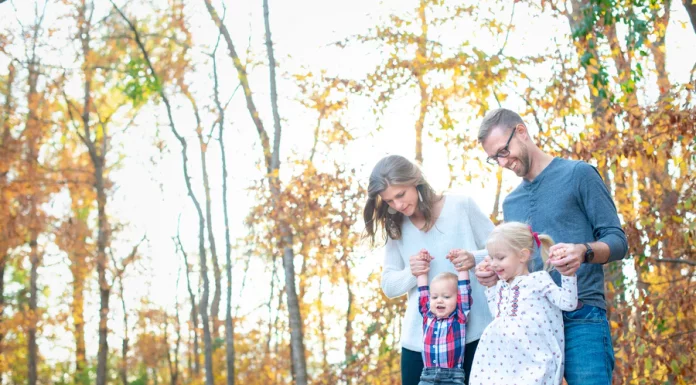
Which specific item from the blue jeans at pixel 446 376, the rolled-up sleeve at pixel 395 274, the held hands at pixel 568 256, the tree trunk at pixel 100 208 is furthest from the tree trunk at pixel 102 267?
the held hands at pixel 568 256

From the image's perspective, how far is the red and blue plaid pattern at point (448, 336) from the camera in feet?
10.9

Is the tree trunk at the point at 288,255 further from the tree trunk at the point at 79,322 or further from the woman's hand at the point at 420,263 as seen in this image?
the tree trunk at the point at 79,322

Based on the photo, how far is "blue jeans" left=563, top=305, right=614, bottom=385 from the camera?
2760mm

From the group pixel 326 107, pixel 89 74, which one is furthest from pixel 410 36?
pixel 89 74

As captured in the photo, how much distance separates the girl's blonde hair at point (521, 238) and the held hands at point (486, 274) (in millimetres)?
138

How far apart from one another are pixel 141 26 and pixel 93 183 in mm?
3217

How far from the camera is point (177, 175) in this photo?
22375 mm

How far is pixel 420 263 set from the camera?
3488 millimetres

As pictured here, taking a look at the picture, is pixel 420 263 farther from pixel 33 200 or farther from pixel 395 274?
pixel 33 200

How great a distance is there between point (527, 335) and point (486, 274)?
303 millimetres

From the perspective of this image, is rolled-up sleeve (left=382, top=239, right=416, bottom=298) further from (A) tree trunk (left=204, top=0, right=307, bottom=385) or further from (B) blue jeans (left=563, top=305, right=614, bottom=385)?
(A) tree trunk (left=204, top=0, right=307, bottom=385)

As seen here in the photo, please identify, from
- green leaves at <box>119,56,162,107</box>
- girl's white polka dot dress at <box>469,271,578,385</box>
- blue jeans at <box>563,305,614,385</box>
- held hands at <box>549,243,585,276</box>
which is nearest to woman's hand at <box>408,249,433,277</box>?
girl's white polka dot dress at <box>469,271,578,385</box>

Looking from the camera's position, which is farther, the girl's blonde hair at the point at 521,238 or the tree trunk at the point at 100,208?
the tree trunk at the point at 100,208

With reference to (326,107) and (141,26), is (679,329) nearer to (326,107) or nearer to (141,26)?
(326,107)
